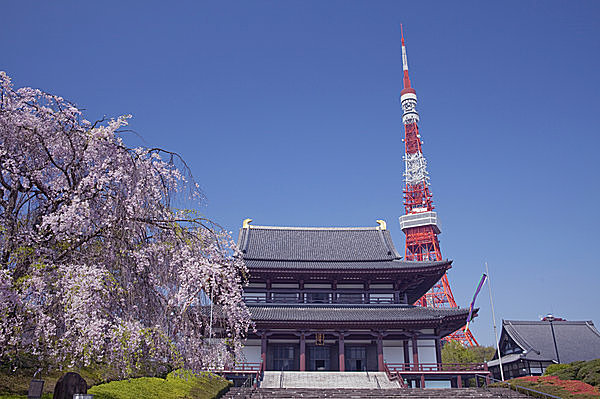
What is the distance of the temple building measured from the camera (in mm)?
30172

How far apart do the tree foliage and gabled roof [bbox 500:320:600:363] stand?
1537 inches

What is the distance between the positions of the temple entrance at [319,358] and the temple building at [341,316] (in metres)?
0.07

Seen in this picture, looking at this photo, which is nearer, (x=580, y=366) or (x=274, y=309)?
(x=580, y=366)

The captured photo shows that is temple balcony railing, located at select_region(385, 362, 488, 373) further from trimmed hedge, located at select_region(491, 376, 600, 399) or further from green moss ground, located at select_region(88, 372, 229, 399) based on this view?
green moss ground, located at select_region(88, 372, 229, 399)

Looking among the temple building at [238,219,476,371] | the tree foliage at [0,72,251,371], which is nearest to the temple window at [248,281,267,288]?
the temple building at [238,219,476,371]

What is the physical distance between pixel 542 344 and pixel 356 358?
70.3 feet

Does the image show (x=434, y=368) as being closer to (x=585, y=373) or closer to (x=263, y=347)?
(x=585, y=373)

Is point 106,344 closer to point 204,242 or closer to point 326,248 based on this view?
point 204,242

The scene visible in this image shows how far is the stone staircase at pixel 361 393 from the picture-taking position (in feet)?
78.1

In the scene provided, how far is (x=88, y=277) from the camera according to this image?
788 cm

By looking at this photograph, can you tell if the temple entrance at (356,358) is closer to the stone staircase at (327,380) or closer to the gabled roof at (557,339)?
the stone staircase at (327,380)

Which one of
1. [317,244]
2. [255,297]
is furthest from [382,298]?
[255,297]

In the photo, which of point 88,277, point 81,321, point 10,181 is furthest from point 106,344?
point 10,181

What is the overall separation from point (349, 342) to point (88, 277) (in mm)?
27048
